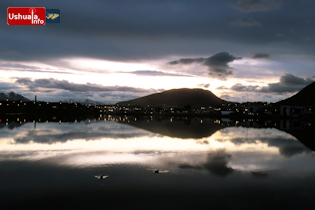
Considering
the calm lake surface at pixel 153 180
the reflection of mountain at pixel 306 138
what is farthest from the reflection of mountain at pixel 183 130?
the calm lake surface at pixel 153 180

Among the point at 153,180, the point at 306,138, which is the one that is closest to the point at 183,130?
the point at 306,138

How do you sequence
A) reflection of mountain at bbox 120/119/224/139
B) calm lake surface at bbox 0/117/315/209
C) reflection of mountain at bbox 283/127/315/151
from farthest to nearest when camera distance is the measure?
reflection of mountain at bbox 120/119/224/139
reflection of mountain at bbox 283/127/315/151
calm lake surface at bbox 0/117/315/209

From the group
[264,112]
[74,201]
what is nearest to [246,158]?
[74,201]

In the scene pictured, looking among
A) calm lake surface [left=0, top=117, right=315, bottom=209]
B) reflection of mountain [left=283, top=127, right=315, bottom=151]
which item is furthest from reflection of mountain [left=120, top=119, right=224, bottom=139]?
calm lake surface [left=0, top=117, right=315, bottom=209]

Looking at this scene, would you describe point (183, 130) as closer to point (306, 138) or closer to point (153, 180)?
point (306, 138)

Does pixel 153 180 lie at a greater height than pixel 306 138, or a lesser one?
greater

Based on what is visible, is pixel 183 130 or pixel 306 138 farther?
pixel 183 130

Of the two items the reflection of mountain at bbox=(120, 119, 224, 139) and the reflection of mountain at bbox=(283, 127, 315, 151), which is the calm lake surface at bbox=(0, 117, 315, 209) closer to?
the reflection of mountain at bbox=(283, 127, 315, 151)

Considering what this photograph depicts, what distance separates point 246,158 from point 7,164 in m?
27.7

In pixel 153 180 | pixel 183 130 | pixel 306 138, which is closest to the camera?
pixel 153 180

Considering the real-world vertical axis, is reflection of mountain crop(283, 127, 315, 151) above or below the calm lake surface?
below

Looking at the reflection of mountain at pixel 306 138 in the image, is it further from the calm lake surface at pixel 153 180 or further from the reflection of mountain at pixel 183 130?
the reflection of mountain at pixel 183 130

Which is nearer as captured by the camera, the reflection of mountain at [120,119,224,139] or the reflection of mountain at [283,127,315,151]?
the reflection of mountain at [283,127,315,151]

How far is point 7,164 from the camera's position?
24938mm
